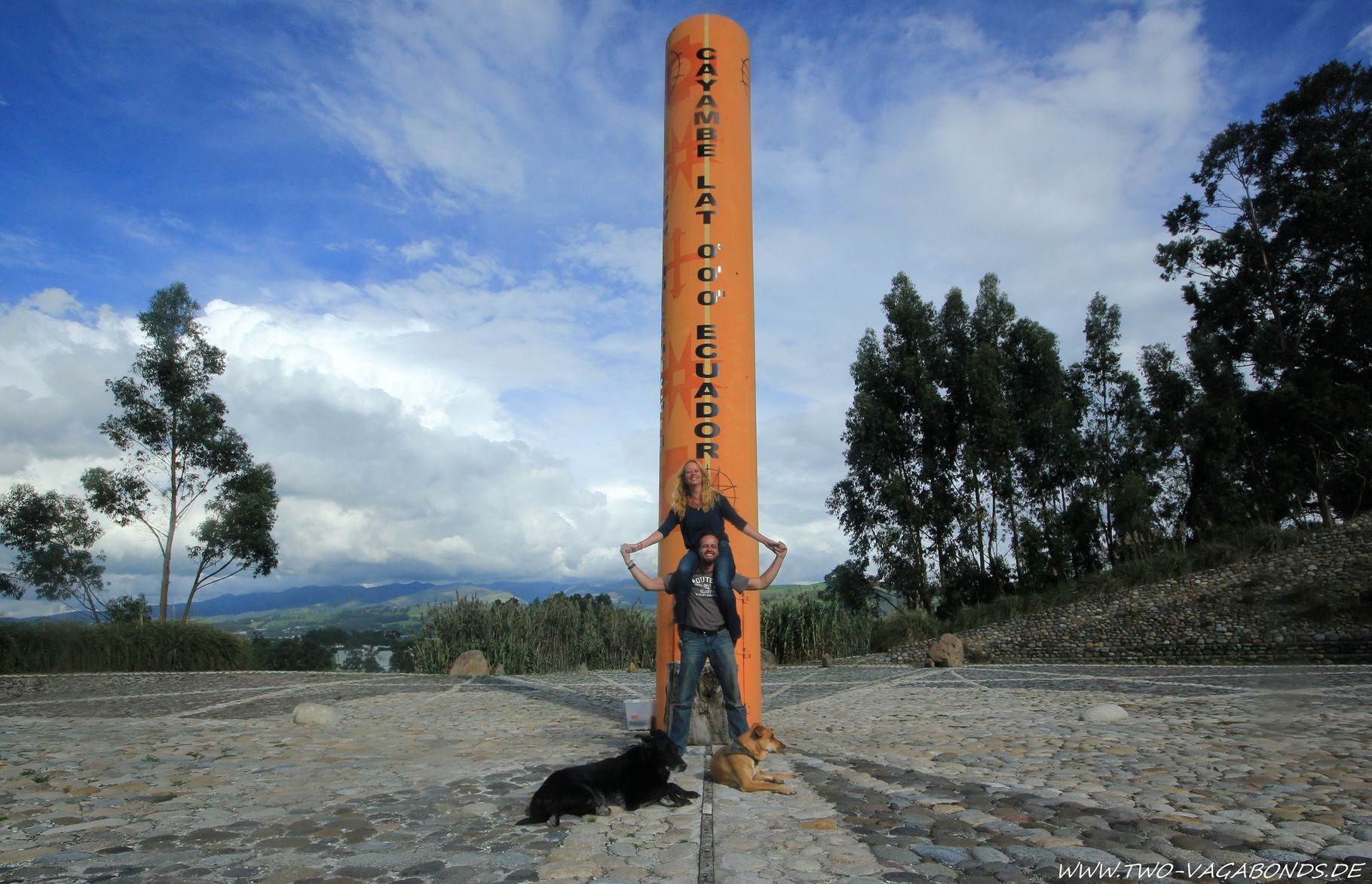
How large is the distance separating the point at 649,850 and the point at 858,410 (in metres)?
20.8

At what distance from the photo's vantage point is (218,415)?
767 inches

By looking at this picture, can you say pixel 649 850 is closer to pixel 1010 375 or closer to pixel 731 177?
pixel 731 177

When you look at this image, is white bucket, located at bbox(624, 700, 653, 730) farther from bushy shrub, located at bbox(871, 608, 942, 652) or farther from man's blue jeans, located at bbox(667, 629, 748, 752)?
bushy shrub, located at bbox(871, 608, 942, 652)

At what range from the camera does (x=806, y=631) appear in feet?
57.4

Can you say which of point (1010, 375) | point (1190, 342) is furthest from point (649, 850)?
point (1190, 342)

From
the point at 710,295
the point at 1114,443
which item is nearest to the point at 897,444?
the point at 1114,443

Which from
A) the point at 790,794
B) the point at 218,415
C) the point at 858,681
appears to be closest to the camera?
the point at 790,794

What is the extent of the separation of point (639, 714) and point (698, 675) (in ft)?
5.91

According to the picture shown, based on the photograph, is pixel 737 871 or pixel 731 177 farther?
pixel 731 177

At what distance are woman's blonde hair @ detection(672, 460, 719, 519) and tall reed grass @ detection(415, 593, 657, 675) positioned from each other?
9.92 metres

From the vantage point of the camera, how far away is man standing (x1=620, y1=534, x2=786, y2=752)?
17.2ft

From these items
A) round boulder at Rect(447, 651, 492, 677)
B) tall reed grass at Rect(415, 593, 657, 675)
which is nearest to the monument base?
round boulder at Rect(447, 651, 492, 677)

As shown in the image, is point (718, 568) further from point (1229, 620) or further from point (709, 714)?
point (1229, 620)

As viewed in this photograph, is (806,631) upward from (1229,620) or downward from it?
downward
